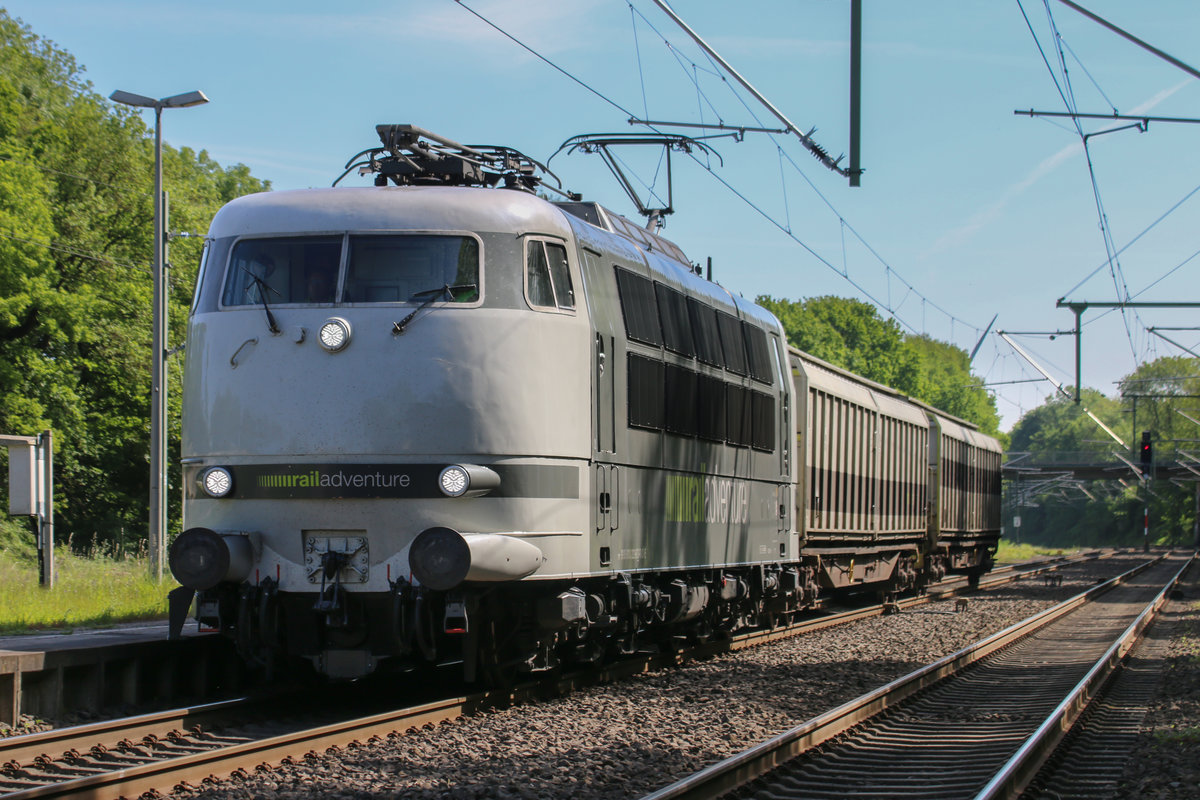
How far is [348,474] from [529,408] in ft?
4.48

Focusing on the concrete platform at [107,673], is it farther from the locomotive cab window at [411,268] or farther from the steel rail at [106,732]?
the locomotive cab window at [411,268]

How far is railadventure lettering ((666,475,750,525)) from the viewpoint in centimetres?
1220

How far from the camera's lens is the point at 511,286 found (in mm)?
9977

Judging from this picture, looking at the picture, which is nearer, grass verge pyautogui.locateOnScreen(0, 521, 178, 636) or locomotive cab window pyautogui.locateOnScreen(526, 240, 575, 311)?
locomotive cab window pyautogui.locateOnScreen(526, 240, 575, 311)

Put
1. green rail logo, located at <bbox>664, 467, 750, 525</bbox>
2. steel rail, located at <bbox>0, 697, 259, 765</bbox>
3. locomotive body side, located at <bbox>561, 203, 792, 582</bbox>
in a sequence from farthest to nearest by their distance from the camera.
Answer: green rail logo, located at <bbox>664, 467, 750, 525</bbox>
locomotive body side, located at <bbox>561, 203, 792, 582</bbox>
steel rail, located at <bbox>0, 697, 259, 765</bbox>

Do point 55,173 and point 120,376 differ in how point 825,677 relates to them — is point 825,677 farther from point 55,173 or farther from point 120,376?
point 55,173

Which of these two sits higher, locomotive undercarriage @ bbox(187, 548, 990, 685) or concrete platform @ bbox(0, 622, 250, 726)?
locomotive undercarriage @ bbox(187, 548, 990, 685)

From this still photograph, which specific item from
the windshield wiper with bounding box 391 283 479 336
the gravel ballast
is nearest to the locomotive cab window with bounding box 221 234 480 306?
the windshield wiper with bounding box 391 283 479 336

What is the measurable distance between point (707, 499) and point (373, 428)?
4.57 meters

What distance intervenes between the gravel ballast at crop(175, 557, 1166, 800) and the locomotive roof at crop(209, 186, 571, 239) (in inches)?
143

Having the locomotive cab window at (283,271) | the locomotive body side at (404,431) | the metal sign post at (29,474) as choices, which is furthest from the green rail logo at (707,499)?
the metal sign post at (29,474)

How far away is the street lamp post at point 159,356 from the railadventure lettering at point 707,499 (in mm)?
9906

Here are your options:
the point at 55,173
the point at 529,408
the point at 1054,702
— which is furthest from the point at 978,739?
the point at 55,173

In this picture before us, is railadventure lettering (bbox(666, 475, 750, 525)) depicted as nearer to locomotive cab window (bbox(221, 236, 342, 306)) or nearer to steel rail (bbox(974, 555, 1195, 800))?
steel rail (bbox(974, 555, 1195, 800))
